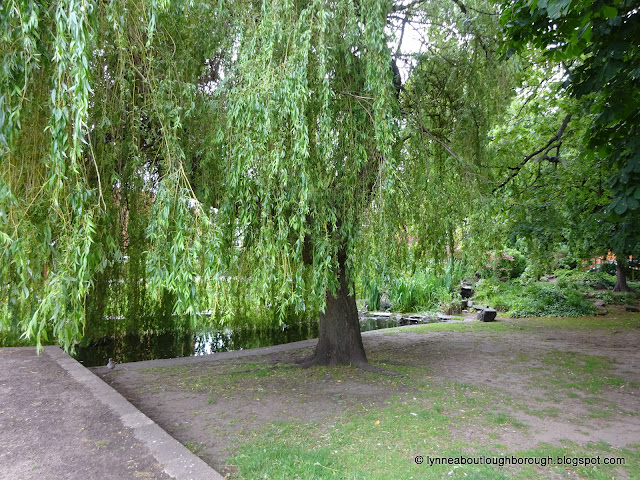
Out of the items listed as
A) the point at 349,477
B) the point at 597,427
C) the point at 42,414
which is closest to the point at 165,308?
the point at 42,414

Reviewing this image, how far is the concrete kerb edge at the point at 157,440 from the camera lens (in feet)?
9.68

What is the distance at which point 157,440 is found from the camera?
11.5 ft

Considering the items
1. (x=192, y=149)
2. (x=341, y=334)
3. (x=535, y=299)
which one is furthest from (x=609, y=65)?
(x=535, y=299)

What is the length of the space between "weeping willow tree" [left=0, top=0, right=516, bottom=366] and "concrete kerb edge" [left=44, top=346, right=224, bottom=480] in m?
1.00

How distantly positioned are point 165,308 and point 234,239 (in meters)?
4.71

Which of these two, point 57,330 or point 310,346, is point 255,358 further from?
point 57,330

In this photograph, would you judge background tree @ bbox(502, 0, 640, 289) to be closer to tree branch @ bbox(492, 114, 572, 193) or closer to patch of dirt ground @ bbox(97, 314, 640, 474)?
patch of dirt ground @ bbox(97, 314, 640, 474)

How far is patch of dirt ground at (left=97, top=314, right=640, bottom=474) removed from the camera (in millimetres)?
4020

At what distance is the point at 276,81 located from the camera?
147 inches

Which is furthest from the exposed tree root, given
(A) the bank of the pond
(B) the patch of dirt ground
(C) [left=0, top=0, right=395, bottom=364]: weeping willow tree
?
(A) the bank of the pond

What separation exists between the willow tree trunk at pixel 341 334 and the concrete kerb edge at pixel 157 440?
283cm

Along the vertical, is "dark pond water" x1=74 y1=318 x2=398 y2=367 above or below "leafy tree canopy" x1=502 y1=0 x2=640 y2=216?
below

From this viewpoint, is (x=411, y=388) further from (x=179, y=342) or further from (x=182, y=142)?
(x=179, y=342)

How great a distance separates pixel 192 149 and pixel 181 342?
6.32 meters
